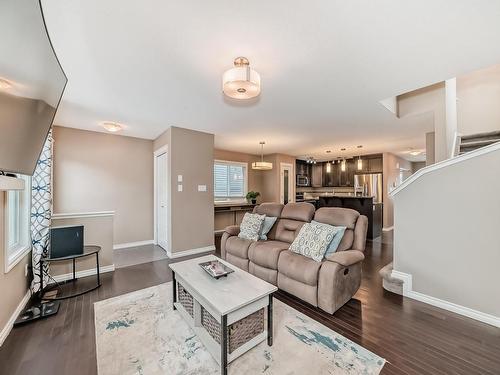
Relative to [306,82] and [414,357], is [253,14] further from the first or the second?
[414,357]

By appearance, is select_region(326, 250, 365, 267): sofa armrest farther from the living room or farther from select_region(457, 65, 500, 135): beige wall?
select_region(457, 65, 500, 135): beige wall

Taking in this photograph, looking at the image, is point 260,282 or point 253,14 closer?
point 253,14

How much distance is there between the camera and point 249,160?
7.33 metres

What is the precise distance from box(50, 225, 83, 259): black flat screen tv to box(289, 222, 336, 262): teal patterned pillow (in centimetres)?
272

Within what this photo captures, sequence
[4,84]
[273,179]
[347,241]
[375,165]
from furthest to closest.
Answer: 1. [273,179]
2. [375,165]
3. [347,241]
4. [4,84]

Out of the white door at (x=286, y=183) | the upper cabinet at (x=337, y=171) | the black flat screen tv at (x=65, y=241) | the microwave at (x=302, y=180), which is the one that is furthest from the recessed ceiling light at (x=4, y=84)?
the microwave at (x=302, y=180)

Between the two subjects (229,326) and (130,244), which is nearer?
(229,326)

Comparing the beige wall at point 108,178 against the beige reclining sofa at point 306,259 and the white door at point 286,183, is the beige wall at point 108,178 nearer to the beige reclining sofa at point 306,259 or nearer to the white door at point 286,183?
the beige reclining sofa at point 306,259

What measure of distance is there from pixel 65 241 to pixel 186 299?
1.82m

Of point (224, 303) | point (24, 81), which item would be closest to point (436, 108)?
point (224, 303)

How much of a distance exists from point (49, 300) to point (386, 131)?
611 cm

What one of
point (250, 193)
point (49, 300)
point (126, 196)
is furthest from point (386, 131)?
point (49, 300)

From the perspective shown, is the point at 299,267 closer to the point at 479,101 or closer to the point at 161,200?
the point at 161,200

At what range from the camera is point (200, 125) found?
408cm
